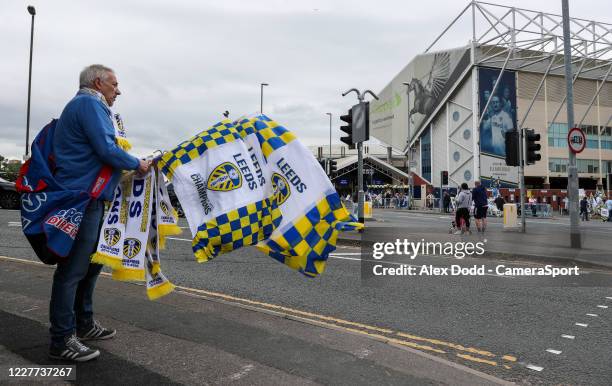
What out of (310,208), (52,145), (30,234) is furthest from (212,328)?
(52,145)

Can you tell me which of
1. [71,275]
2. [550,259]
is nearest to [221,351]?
[71,275]

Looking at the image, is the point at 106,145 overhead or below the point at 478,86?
below

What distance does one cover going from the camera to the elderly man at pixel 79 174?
3078mm

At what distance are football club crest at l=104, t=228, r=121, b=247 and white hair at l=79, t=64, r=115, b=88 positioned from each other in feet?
3.51

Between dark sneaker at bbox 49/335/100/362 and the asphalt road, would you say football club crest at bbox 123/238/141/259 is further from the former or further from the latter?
the asphalt road

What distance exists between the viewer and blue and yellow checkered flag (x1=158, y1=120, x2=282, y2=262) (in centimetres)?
358

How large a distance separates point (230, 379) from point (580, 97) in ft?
196

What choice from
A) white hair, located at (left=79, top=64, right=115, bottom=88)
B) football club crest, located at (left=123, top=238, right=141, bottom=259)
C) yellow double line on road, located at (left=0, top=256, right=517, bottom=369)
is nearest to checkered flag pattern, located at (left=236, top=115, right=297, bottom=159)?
white hair, located at (left=79, top=64, right=115, bottom=88)

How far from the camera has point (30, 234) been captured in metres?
2.96

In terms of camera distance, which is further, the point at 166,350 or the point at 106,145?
the point at 166,350

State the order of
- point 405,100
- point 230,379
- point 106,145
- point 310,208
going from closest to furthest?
point 230,379 < point 106,145 < point 310,208 < point 405,100

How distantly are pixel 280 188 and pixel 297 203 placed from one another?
199 millimetres

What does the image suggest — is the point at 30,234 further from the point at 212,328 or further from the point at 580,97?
the point at 580,97

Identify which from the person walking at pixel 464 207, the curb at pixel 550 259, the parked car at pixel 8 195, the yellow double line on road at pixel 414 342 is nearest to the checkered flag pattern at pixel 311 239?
the yellow double line on road at pixel 414 342
